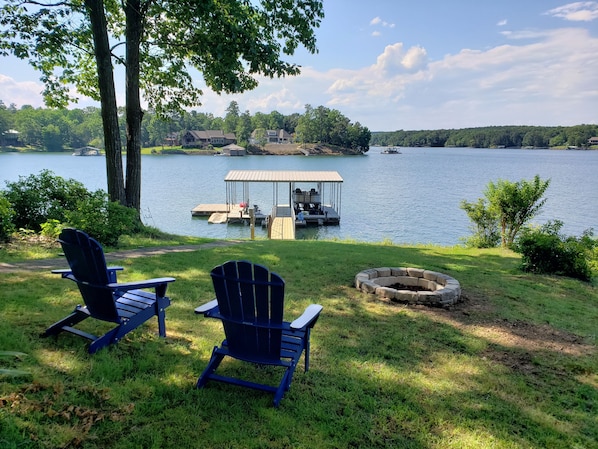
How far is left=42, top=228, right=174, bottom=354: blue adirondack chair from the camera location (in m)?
2.93

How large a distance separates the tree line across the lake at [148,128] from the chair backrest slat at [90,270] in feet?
290

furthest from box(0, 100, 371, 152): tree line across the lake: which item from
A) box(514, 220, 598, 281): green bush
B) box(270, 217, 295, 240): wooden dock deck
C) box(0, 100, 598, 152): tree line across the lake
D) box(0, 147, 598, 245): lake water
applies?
box(514, 220, 598, 281): green bush

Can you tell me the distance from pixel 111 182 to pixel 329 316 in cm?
703

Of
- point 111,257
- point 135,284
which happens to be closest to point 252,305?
point 135,284

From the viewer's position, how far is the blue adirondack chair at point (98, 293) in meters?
2.93

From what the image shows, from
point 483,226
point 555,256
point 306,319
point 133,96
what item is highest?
point 133,96

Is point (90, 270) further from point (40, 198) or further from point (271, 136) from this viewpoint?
point (271, 136)

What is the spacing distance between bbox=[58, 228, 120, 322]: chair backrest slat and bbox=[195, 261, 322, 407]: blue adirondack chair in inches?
31.6

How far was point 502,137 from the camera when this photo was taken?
468 feet

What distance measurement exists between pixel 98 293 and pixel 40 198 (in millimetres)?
6789

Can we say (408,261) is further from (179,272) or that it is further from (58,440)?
(58,440)

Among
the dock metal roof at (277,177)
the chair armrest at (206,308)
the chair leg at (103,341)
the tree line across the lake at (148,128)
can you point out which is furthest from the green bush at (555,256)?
the tree line across the lake at (148,128)

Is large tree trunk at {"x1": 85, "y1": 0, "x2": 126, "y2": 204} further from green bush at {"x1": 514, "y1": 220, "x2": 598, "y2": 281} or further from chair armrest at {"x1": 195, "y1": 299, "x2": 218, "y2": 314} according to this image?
green bush at {"x1": 514, "y1": 220, "x2": 598, "y2": 281}

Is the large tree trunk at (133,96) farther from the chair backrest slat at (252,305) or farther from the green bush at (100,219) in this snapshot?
the chair backrest slat at (252,305)
